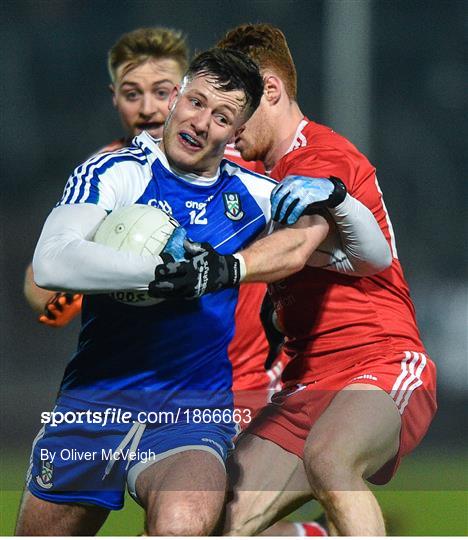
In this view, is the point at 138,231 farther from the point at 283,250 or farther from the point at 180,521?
the point at 180,521

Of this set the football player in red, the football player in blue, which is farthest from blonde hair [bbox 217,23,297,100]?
the football player in blue

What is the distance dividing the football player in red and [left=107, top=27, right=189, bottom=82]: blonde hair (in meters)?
1.30

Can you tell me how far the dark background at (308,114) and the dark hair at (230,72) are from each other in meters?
3.21

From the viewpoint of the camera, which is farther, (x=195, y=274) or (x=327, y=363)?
(x=327, y=363)

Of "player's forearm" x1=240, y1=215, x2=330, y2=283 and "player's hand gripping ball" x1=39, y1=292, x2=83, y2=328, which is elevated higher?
"player's forearm" x1=240, y1=215, x2=330, y2=283

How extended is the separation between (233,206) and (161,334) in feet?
1.57

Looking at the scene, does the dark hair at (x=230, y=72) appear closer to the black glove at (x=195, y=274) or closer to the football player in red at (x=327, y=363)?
the football player in red at (x=327, y=363)

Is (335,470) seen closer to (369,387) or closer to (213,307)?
(369,387)

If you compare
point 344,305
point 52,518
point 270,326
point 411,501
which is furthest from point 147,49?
point 411,501

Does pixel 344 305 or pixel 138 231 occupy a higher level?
pixel 138 231

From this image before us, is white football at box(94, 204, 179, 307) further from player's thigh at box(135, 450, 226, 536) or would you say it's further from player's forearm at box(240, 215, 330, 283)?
player's thigh at box(135, 450, 226, 536)

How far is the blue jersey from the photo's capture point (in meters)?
3.75

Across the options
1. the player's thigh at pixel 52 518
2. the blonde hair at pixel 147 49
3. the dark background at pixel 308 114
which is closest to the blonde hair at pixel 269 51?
the blonde hair at pixel 147 49

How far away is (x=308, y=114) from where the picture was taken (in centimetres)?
753
